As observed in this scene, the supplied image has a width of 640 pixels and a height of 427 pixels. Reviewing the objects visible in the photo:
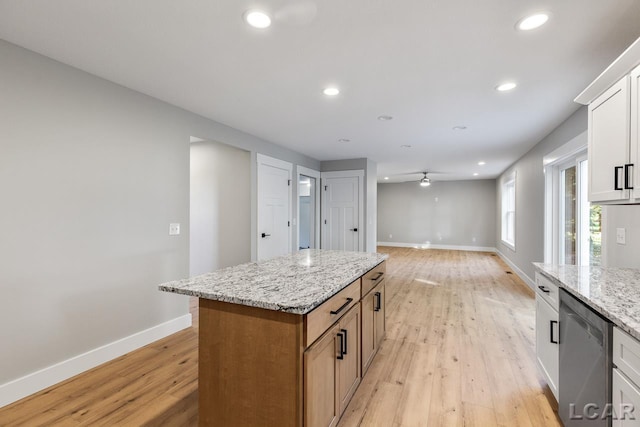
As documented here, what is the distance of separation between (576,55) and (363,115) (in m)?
1.83

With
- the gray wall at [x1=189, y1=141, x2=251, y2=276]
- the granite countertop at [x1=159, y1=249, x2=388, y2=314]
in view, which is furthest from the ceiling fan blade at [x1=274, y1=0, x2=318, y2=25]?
the gray wall at [x1=189, y1=141, x2=251, y2=276]

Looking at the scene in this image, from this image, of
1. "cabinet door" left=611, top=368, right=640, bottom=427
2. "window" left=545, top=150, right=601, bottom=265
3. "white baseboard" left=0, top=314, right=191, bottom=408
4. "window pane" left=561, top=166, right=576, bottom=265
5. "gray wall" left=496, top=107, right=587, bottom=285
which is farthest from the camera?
"window pane" left=561, top=166, right=576, bottom=265

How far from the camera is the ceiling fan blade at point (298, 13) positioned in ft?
5.24

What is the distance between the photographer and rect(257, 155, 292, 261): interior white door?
4.50 metres

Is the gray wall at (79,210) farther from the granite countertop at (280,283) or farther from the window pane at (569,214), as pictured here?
the window pane at (569,214)

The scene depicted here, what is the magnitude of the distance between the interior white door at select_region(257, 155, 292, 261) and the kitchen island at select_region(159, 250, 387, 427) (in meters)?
2.75

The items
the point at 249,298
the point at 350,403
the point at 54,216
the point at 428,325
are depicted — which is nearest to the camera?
the point at 249,298

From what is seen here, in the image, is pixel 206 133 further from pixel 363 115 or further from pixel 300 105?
pixel 363 115

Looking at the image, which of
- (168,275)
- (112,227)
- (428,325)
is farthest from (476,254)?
(112,227)

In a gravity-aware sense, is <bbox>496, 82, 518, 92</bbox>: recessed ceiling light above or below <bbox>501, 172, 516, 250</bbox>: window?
above

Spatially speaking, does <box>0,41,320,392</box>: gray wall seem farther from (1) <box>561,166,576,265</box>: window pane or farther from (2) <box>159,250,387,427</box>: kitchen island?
(1) <box>561,166,576,265</box>: window pane

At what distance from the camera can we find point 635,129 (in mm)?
1554

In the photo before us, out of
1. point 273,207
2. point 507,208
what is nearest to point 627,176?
point 273,207

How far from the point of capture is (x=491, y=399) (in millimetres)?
2023
